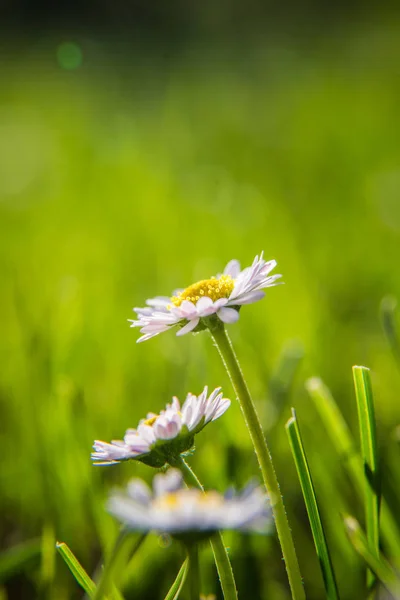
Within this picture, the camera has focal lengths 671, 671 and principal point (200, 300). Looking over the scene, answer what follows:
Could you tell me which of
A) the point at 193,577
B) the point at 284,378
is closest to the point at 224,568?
the point at 193,577

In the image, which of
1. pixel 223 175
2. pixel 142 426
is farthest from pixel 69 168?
pixel 142 426

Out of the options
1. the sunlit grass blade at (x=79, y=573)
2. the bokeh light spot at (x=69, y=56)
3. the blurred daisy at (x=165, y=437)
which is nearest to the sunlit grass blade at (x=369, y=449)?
the blurred daisy at (x=165, y=437)

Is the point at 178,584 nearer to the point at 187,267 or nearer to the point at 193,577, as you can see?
the point at 193,577

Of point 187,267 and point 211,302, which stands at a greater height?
point 187,267

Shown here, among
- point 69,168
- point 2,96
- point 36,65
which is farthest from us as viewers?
point 36,65

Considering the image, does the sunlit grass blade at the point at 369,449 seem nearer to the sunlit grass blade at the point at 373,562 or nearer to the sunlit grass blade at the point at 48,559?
the sunlit grass blade at the point at 373,562

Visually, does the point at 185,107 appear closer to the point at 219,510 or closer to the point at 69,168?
the point at 69,168
